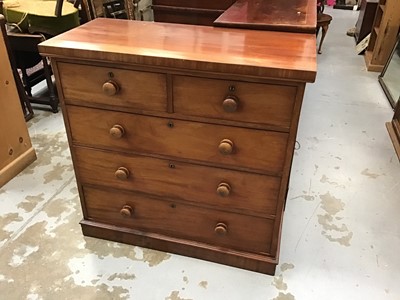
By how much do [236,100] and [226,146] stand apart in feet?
0.56

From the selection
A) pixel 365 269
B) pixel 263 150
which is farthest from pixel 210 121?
pixel 365 269

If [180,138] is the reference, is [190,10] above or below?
above

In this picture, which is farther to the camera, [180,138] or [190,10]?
[190,10]

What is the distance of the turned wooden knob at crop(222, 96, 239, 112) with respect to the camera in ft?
3.90

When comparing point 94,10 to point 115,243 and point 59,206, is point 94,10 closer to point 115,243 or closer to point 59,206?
point 59,206

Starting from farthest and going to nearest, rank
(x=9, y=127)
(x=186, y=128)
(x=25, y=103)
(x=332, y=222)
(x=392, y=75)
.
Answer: (x=392, y=75), (x=25, y=103), (x=9, y=127), (x=332, y=222), (x=186, y=128)

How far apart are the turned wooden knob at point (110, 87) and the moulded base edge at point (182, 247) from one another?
2.24 feet

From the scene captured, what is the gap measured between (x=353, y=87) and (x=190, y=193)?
245cm

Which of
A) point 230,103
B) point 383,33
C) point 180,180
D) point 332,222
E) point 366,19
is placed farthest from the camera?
point 366,19

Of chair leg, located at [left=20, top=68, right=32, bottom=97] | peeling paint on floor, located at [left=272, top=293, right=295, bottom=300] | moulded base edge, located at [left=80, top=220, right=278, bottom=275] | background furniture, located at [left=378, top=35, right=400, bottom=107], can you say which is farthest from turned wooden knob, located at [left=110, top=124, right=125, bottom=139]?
background furniture, located at [left=378, top=35, right=400, bottom=107]

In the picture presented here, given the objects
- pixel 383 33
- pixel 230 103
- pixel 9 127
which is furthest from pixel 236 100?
pixel 383 33

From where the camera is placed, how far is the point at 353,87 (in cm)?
331

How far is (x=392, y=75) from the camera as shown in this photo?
3.26 meters

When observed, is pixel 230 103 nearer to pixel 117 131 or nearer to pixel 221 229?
pixel 117 131
